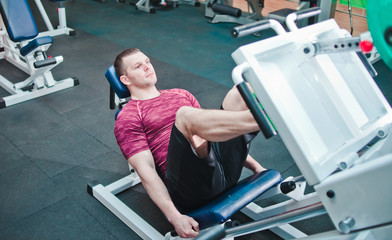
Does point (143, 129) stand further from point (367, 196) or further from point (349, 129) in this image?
point (367, 196)

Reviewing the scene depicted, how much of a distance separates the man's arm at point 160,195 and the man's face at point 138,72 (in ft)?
1.22

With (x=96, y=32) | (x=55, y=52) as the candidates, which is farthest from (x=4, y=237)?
(x=96, y=32)

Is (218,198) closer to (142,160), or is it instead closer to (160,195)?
(160,195)

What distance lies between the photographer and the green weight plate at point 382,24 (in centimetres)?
89

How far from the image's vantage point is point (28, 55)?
3.22m

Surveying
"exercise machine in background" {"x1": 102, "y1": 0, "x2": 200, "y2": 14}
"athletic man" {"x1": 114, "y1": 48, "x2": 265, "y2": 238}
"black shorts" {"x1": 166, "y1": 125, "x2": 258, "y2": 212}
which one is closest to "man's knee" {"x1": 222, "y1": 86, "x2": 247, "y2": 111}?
"athletic man" {"x1": 114, "y1": 48, "x2": 265, "y2": 238}

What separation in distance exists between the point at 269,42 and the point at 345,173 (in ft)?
1.42

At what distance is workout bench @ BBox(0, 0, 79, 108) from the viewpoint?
3131 millimetres

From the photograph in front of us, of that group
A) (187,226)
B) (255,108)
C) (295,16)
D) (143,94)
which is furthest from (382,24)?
(143,94)

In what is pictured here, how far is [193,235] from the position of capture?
1.51 metres

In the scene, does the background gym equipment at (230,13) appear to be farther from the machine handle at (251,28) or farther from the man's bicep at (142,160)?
the machine handle at (251,28)

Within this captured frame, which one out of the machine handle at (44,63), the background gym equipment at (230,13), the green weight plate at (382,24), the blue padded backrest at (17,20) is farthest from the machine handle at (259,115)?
the background gym equipment at (230,13)

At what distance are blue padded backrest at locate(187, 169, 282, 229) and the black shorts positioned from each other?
0.05 metres

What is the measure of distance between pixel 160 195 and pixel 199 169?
0.76 ft
